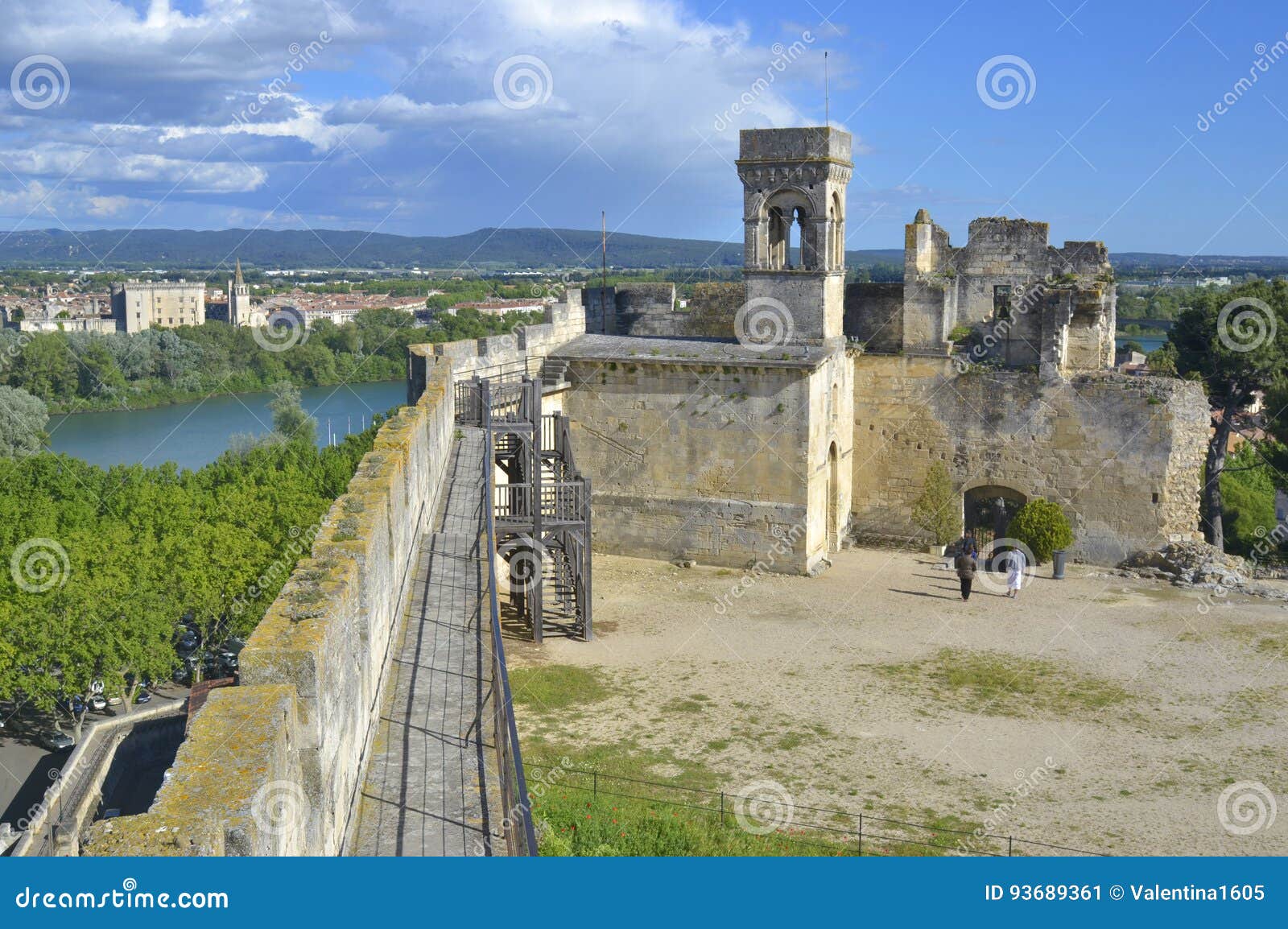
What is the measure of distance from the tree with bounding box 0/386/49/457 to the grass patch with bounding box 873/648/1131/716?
117 ft

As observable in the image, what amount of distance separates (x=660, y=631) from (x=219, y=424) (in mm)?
60285

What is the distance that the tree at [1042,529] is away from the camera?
22297 mm

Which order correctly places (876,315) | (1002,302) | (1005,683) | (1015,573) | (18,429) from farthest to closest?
(18,429) < (1002,302) < (876,315) < (1015,573) < (1005,683)

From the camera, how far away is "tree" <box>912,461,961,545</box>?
78.6 feet

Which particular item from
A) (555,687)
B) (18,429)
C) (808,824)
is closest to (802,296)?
(555,687)

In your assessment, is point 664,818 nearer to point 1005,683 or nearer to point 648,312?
point 1005,683

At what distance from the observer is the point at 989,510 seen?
86.9 feet

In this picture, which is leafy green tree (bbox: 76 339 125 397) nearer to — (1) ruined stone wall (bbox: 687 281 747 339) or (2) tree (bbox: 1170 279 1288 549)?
(1) ruined stone wall (bbox: 687 281 747 339)

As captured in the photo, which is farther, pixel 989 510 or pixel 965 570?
pixel 989 510

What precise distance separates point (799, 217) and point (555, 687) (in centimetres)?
1070

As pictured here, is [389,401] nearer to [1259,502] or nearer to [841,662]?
[1259,502]

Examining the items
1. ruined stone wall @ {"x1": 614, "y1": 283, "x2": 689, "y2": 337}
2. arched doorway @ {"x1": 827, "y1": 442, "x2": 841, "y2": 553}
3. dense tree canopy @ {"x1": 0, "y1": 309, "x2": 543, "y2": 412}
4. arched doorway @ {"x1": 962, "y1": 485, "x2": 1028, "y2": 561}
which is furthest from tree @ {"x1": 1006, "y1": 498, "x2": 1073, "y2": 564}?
dense tree canopy @ {"x1": 0, "y1": 309, "x2": 543, "y2": 412}

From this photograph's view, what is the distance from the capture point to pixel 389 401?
8462cm

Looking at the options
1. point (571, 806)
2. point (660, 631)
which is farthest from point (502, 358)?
point (571, 806)
